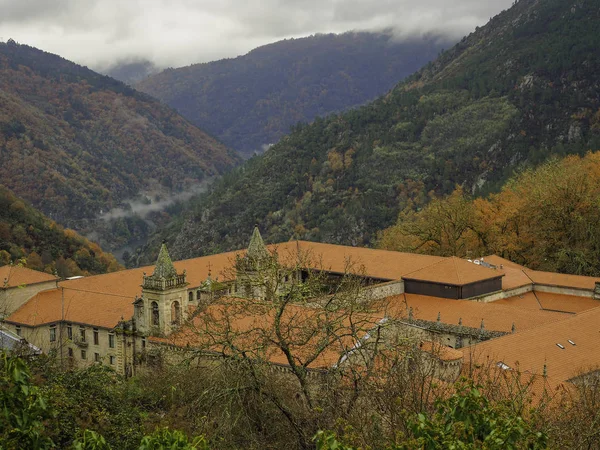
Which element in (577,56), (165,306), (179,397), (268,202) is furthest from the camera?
(268,202)

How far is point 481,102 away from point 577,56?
62.1ft

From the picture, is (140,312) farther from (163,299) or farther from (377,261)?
(377,261)

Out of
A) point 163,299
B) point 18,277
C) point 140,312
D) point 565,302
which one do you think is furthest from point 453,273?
point 18,277

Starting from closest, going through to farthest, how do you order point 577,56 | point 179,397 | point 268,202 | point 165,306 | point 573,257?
point 179,397 → point 165,306 → point 573,257 → point 577,56 → point 268,202

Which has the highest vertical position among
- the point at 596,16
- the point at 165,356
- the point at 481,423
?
the point at 596,16

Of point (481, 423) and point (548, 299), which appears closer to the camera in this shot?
point (481, 423)

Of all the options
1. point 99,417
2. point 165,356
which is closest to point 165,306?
point 165,356

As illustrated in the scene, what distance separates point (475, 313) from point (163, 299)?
1741 cm

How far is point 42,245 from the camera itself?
93.3 metres

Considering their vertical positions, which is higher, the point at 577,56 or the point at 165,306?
the point at 577,56

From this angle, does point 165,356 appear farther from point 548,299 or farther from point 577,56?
point 577,56

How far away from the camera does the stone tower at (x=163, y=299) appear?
38.6 m

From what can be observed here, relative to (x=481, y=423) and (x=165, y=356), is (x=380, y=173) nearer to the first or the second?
(x=165, y=356)

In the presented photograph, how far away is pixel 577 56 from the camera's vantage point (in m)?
126
